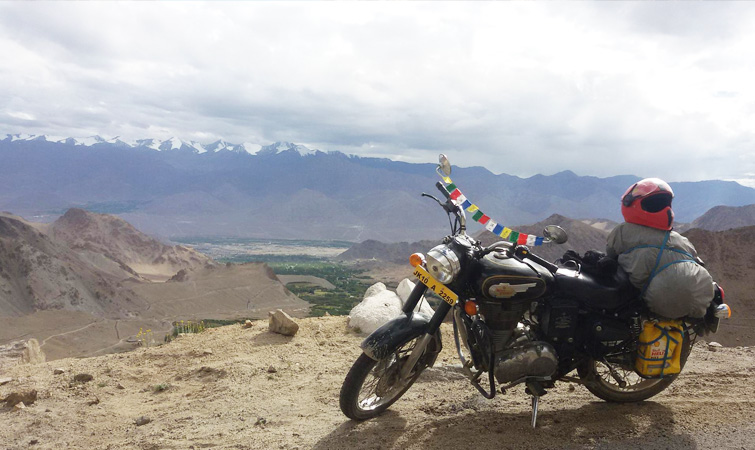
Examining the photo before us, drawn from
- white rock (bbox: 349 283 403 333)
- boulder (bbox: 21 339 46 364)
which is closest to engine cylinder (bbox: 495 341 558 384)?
white rock (bbox: 349 283 403 333)

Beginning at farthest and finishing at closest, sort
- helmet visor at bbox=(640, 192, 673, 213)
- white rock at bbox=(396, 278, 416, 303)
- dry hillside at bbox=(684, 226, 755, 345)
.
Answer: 1. dry hillside at bbox=(684, 226, 755, 345)
2. white rock at bbox=(396, 278, 416, 303)
3. helmet visor at bbox=(640, 192, 673, 213)

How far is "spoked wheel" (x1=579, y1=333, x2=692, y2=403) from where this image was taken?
4.39m

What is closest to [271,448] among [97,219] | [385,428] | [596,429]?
[385,428]

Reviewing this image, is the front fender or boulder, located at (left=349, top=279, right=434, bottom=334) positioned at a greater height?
the front fender

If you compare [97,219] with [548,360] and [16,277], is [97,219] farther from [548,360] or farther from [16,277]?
[548,360]

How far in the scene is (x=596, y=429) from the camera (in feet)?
13.7

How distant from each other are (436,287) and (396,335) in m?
0.60

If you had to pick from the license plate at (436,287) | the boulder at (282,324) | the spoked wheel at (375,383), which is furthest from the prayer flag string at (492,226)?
the boulder at (282,324)

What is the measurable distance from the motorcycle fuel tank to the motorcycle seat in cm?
27

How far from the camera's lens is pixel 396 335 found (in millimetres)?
4125

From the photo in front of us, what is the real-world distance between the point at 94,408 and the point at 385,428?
123 inches

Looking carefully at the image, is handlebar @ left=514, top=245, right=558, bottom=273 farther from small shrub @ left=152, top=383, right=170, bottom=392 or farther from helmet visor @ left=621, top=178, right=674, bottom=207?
small shrub @ left=152, top=383, right=170, bottom=392

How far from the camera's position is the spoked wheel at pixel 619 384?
4.39 metres

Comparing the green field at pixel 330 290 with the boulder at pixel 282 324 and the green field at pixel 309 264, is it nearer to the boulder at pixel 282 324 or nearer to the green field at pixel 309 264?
the green field at pixel 309 264
